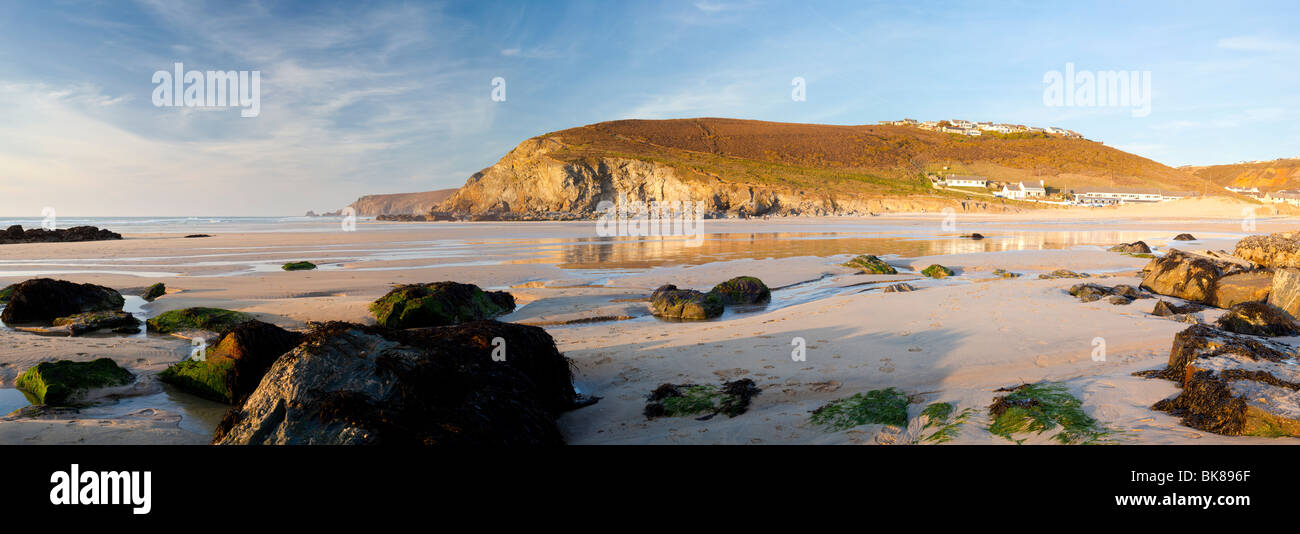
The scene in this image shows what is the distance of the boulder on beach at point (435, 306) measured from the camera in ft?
27.9

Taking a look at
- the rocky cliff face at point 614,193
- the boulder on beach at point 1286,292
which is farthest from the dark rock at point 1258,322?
the rocky cliff face at point 614,193

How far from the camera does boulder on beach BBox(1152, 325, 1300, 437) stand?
11.4 feet

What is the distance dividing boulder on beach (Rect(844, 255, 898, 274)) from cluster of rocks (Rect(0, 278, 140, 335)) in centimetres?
1427

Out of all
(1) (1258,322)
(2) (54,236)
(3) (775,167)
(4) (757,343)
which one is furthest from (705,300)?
(3) (775,167)

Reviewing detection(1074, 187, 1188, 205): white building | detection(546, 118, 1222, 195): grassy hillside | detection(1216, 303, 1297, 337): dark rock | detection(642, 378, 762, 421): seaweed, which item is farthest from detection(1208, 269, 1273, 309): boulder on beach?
detection(1074, 187, 1188, 205): white building

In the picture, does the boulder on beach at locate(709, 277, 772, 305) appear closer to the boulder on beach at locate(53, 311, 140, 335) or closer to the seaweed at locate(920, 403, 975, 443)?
the seaweed at locate(920, 403, 975, 443)

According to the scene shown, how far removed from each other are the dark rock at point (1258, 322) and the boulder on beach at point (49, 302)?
48.5 feet

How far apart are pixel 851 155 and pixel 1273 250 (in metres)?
106

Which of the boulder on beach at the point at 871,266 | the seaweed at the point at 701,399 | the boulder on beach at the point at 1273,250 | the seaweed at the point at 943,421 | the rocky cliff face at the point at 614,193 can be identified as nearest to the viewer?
the seaweed at the point at 943,421

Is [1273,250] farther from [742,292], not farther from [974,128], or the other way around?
[974,128]

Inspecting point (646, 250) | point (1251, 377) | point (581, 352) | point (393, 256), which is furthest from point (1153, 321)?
point (393, 256)

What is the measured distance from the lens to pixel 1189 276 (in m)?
9.49

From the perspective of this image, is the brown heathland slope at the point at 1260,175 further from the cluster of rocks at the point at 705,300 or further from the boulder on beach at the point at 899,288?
the cluster of rocks at the point at 705,300
